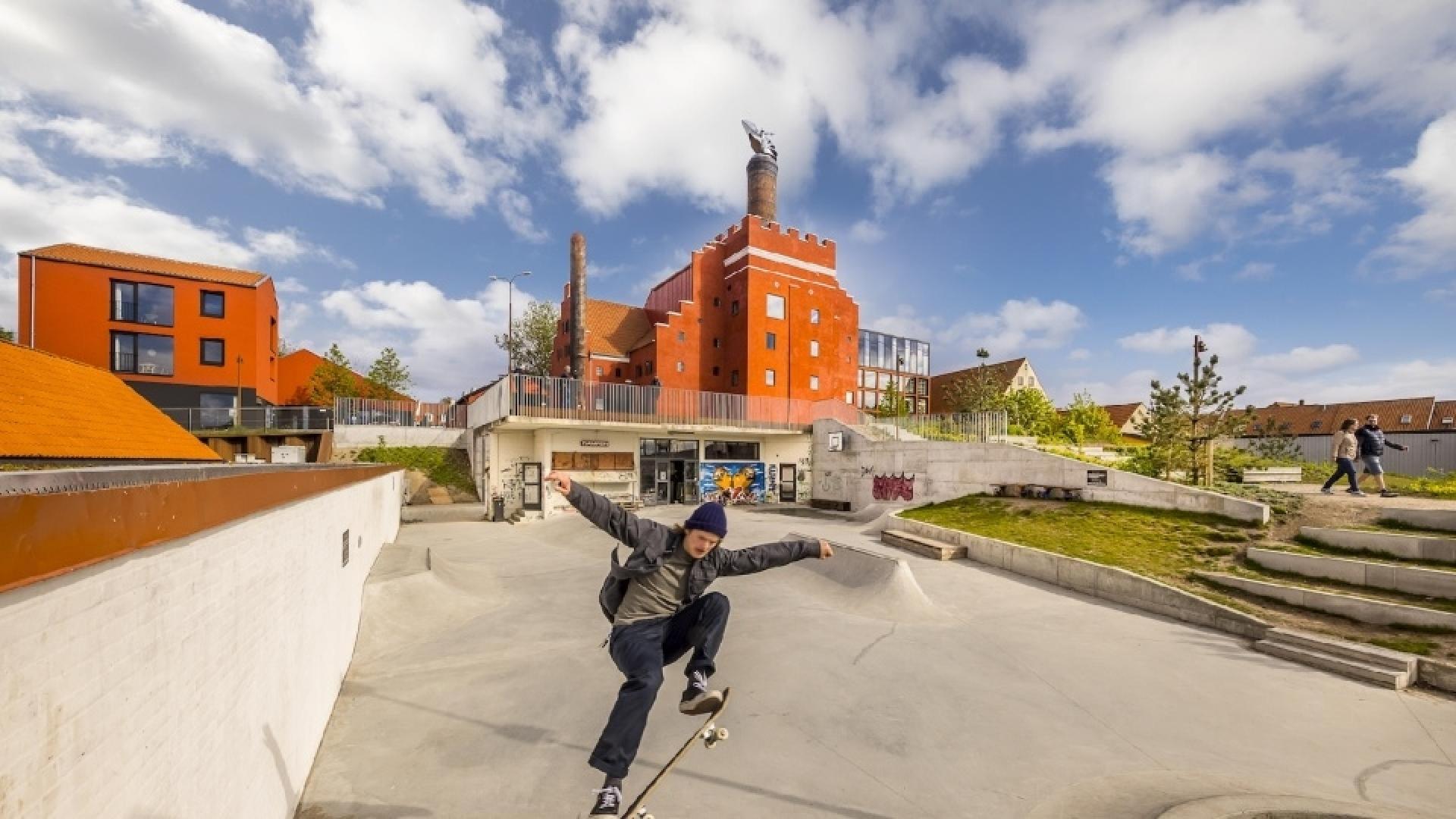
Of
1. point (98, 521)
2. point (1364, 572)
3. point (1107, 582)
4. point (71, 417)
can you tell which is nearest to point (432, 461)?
point (71, 417)

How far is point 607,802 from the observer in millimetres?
3635

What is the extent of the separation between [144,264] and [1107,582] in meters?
44.9

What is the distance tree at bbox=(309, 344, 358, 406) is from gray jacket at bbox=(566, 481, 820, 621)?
39.9m

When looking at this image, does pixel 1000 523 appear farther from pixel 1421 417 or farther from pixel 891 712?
pixel 1421 417

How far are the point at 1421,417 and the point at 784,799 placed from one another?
6659 cm

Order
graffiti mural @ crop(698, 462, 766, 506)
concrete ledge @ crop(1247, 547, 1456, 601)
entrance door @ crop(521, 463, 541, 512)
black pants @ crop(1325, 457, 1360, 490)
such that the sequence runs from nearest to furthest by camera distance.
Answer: concrete ledge @ crop(1247, 547, 1456, 601), black pants @ crop(1325, 457, 1360, 490), entrance door @ crop(521, 463, 541, 512), graffiti mural @ crop(698, 462, 766, 506)

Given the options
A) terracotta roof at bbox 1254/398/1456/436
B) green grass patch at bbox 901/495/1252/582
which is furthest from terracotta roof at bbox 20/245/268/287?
terracotta roof at bbox 1254/398/1456/436

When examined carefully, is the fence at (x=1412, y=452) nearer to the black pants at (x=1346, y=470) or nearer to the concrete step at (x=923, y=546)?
the black pants at (x=1346, y=470)

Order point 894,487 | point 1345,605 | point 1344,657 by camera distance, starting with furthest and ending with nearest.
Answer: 1. point 894,487
2. point 1345,605
3. point 1344,657

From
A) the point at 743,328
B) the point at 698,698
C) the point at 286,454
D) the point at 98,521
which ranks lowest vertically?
the point at 698,698

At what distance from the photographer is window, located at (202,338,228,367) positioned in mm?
31562

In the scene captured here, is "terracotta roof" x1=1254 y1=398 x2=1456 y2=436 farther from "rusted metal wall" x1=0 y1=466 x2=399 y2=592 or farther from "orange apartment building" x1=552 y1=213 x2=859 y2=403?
"rusted metal wall" x1=0 y1=466 x2=399 y2=592

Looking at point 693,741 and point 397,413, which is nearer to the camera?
point 693,741

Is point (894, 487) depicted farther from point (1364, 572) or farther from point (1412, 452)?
point (1412, 452)
